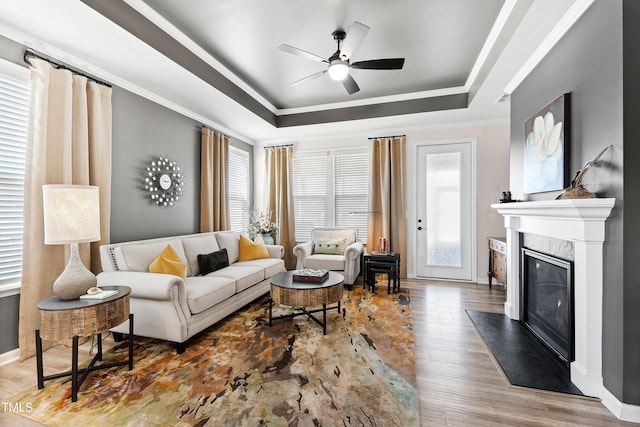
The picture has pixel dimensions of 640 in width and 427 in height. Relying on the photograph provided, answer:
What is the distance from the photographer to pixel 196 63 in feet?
10.0

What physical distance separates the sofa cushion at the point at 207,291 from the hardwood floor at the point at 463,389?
34.4 inches

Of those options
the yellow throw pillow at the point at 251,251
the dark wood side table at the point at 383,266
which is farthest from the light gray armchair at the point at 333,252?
the yellow throw pillow at the point at 251,251

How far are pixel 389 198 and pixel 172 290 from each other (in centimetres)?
371

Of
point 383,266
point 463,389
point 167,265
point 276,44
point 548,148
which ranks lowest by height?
point 463,389

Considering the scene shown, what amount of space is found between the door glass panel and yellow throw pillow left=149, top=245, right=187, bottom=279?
3.90 m

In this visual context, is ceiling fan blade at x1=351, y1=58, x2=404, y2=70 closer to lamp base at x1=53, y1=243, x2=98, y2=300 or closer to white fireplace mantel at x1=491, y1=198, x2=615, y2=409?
white fireplace mantel at x1=491, y1=198, x2=615, y2=409

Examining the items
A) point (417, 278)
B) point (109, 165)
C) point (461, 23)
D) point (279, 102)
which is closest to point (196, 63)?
point (109, 165)

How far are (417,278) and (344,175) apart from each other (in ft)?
7.44

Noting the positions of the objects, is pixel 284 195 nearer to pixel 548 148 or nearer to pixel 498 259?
pixel 498 259

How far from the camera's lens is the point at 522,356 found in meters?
2.39

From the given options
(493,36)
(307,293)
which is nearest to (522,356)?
(307,293)

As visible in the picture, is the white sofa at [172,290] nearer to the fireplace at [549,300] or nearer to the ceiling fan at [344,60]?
the ceiling fan at [344,60]

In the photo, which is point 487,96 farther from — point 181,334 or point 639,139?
point 181,334

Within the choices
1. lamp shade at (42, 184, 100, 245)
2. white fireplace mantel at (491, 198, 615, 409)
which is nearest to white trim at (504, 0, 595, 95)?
white fireplace mantel at (491, 198, 615, 409)
